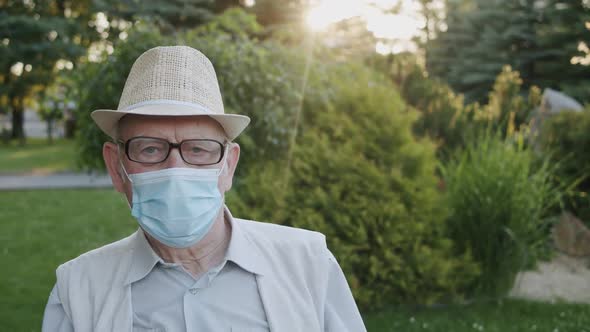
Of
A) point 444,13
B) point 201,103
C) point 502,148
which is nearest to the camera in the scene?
point 201,103

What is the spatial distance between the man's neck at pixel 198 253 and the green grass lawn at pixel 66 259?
9.21 ft

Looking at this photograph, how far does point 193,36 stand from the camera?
5910 millimetres

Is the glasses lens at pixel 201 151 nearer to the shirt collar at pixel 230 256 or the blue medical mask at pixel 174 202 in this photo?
the blue medical mask at pixel 174 202

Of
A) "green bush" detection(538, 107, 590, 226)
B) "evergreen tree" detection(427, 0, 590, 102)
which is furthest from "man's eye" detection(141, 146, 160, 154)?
"evergreen tree" detection(427, 0, 590, 102)

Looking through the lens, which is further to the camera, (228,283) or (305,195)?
(305,195)

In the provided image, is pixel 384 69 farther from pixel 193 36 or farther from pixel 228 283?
pixel 228 283

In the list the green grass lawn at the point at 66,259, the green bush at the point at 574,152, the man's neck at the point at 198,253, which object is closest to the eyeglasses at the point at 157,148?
the man's neck at the point at 198,253

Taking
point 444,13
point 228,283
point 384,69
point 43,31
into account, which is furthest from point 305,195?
point 444,13

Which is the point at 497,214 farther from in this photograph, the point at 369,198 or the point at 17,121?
the point at 17,121

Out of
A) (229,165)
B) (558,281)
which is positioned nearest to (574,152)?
(558,281)

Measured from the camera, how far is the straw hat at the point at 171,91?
76.2 inches

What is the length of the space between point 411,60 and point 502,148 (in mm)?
4992

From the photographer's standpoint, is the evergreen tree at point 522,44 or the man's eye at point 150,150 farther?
the evergreen tree at point 522,44

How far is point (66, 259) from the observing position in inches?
271
